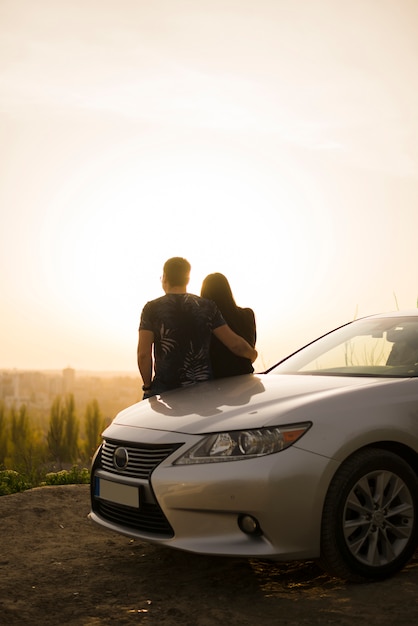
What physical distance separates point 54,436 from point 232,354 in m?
9.59

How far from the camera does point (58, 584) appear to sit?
4.92 metres

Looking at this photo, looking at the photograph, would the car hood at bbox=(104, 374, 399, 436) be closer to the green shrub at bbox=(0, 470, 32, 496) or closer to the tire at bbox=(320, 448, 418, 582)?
the tire at bbox=(320, 448, 418, 582)

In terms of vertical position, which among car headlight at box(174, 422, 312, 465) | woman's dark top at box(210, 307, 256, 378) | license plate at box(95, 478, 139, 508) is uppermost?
woman's dark top at box(210, 307, 256, 378)

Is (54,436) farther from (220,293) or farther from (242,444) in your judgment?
(242,444)

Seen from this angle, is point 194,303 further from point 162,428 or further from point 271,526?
point 271,526

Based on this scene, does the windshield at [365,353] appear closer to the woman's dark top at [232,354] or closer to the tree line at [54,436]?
the woman's dark top at [232,354]

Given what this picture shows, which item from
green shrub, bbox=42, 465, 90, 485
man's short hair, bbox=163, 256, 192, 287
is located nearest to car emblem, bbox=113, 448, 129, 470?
man's short hair, bbox=163, 256, 192, 287

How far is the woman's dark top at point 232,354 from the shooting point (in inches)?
256

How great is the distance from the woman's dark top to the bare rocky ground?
61.4 inches

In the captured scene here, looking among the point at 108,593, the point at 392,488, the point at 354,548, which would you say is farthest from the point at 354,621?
the point at 108,593

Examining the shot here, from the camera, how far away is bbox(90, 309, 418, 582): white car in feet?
13.8

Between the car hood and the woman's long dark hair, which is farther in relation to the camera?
the woman's long dark hair

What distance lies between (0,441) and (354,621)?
44.2ft

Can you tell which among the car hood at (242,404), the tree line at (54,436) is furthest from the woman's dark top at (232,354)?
the tree line at (54,436)
